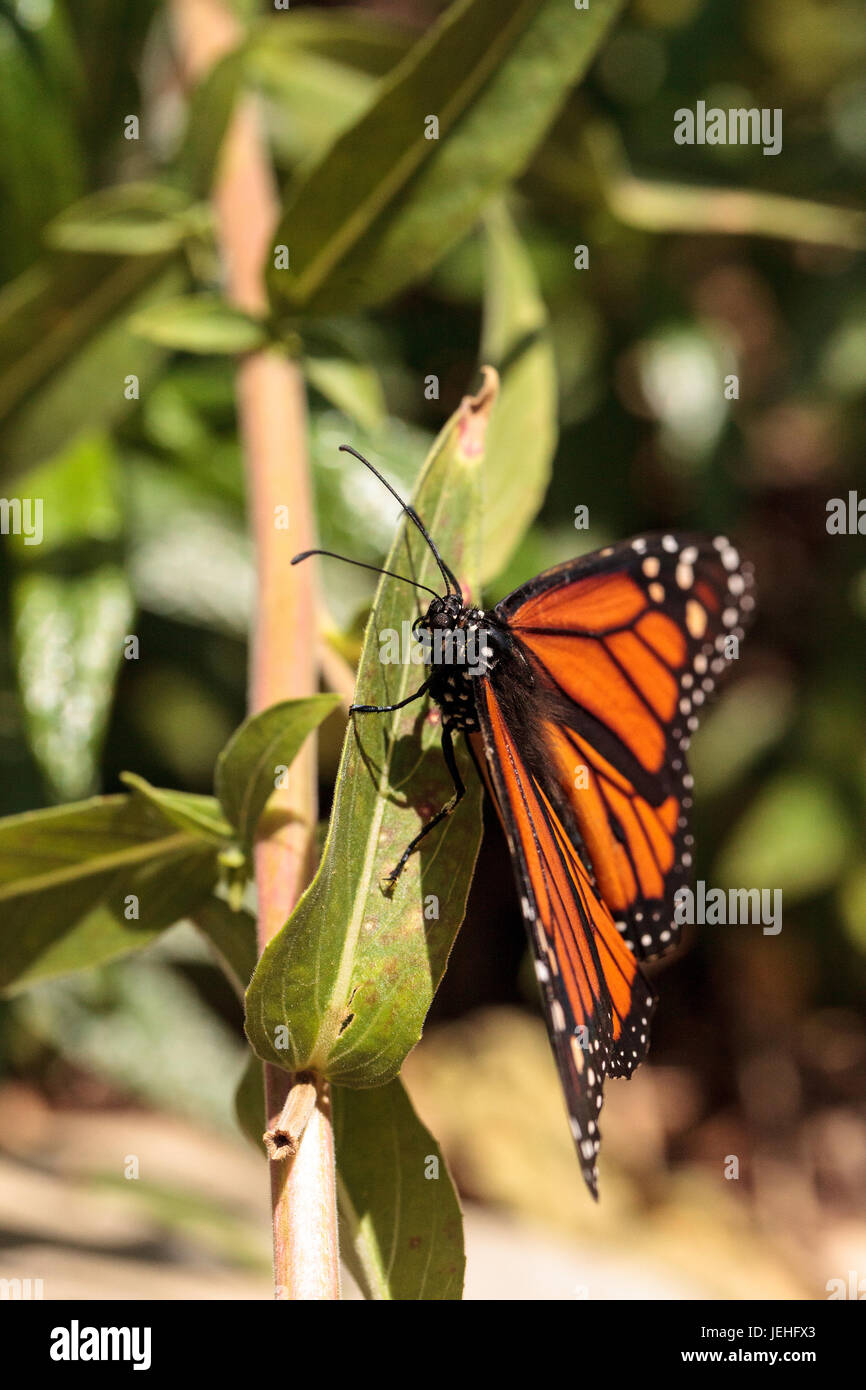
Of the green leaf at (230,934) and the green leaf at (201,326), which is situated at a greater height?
the green leaf at (201,326)

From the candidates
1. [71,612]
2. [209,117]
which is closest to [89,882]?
[71,612]

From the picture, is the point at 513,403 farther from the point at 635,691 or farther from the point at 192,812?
the point at 192,812

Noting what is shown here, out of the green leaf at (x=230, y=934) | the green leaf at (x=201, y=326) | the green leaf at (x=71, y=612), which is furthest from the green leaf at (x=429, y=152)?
the green leaf at (x=230, y=934)

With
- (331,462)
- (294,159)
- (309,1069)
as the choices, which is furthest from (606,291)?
(309,1069)

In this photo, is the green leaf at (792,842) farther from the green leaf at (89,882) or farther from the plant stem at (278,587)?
the green leaf at (89,882)

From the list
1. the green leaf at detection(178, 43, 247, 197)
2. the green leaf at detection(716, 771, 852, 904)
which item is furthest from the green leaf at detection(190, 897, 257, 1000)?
A: the green leaf at detection(716, 771, 852, 904)
